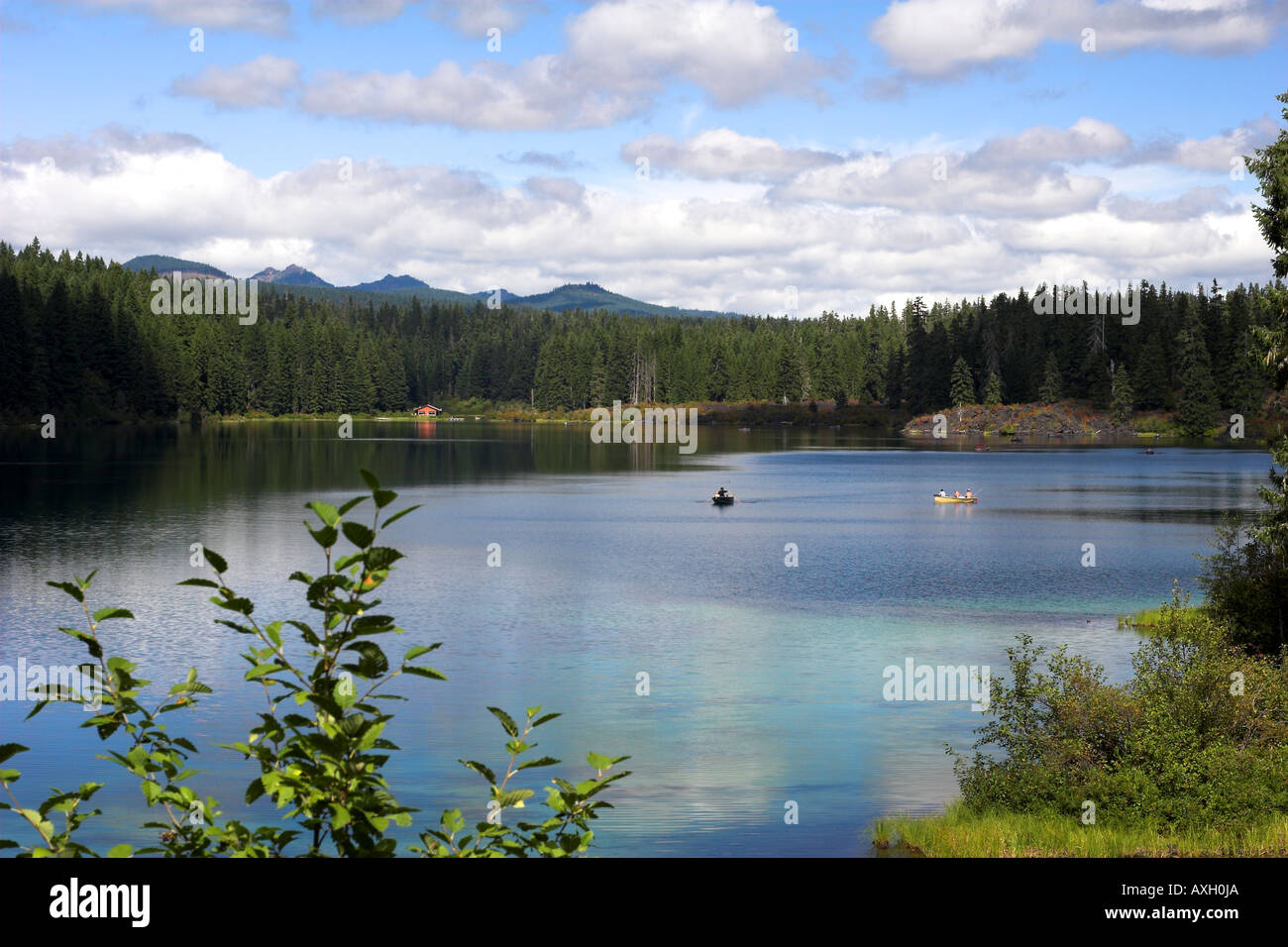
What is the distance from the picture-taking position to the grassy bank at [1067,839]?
17.0 meters

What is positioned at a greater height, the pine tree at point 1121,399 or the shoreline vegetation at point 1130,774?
the pine tree at point 1121,399

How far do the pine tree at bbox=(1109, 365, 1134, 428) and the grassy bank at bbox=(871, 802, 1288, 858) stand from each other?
7109 inches

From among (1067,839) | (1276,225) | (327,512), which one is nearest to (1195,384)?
(1276,225)

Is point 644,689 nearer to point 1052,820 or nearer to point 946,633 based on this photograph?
point 946,633

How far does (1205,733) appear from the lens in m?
19.6

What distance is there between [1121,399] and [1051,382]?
11374 mm

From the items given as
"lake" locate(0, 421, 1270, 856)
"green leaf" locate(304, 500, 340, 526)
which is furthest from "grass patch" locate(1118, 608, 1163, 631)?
"green leaf" locate(304, 500, 340, 526)

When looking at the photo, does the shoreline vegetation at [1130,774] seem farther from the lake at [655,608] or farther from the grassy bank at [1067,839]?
the lake at [655,608]

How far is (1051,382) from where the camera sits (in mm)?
195875

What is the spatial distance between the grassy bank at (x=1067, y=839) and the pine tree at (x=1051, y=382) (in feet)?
607

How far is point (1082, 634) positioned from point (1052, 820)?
2096 cm

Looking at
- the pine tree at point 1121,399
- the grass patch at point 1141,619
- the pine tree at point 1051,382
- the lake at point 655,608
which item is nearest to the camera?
the lake at point 655,608

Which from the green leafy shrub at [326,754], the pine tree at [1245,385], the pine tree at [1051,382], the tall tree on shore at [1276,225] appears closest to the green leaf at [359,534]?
the green leafy shrub at [326,754]
